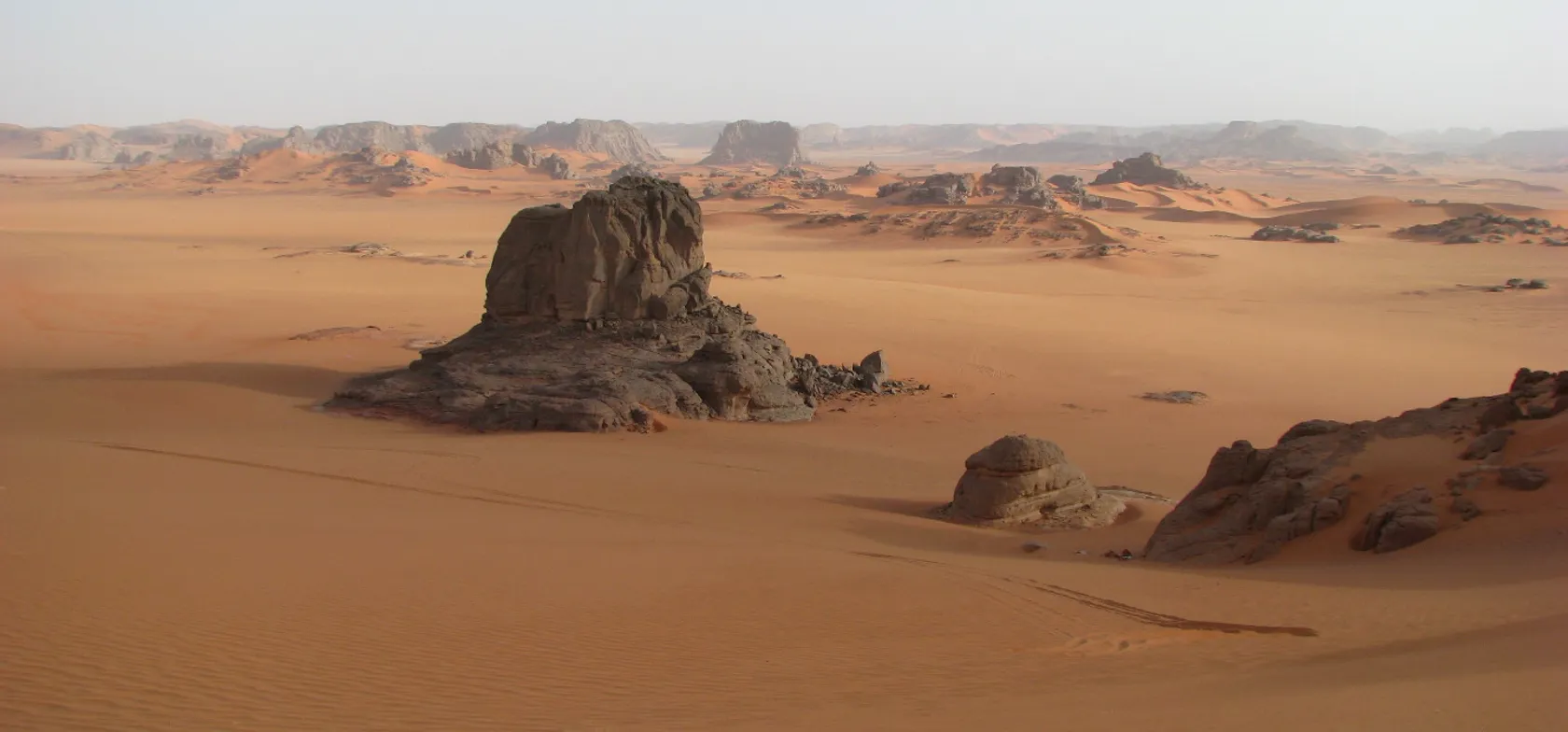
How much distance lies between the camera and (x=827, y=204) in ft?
195

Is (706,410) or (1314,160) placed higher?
(1314,160)

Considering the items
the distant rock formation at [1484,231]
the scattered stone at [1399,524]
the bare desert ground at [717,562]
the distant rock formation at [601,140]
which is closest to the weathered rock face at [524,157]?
Answer: the distant rock formation at [601,140]

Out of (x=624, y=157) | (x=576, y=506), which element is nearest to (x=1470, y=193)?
(x=624, y=157)

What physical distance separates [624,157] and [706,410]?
10419 cm

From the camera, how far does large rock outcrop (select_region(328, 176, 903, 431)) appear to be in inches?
613

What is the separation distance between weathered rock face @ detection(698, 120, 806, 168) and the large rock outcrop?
3835 inches

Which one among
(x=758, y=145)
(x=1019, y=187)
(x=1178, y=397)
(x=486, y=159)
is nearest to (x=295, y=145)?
(x=758, y=145)

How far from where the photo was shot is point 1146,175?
71938 millimetres

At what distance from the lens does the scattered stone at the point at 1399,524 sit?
851 centimetres

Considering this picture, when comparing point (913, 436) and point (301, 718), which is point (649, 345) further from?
point (301, 718)

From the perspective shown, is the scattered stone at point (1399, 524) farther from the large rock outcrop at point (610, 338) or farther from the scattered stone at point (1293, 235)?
the scattered stone at point (1293, 235)

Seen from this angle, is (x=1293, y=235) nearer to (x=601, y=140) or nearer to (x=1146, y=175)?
(x=1146, y=175)

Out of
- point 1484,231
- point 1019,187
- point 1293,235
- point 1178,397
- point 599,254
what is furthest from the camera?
point 1019,187

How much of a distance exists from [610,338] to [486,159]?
69320mm
